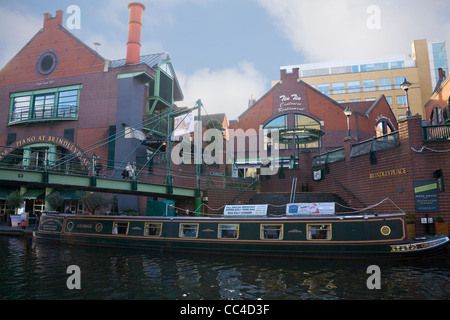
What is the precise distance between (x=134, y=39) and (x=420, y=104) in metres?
45.1

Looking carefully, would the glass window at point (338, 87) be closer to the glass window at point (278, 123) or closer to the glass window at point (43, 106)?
the glass window at point (278, 123)

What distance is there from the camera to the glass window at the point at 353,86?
55.6 m

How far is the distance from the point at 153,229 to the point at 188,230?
82.9 inches

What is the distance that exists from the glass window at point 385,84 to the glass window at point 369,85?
91 centimetres

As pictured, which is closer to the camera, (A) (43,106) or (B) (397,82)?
(A) (43,106)

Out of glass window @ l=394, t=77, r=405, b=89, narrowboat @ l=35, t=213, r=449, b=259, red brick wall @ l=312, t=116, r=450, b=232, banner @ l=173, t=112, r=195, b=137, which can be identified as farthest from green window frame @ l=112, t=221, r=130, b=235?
glass window @ l=394, t=77, r=405, b=89

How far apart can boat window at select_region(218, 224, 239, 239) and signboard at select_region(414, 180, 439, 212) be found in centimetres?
877

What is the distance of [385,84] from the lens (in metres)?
54.2

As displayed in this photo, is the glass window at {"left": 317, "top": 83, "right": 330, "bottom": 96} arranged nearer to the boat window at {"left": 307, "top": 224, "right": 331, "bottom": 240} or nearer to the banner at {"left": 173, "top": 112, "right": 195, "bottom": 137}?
the banner at {"left": 173, "top": 112, "right": 195, "bottom": 137}

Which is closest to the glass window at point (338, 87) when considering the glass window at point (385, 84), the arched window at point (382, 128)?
the glass window at point (385, 84)

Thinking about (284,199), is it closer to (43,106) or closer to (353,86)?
(43,106)

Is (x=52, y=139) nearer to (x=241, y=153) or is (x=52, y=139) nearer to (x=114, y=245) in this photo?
(x=114, y=245)

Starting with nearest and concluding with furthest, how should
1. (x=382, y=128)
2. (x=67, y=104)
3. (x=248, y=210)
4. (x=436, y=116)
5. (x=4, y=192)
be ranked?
(x=248, y=210) < (x=4, y=192) < (x=67, y=104) < (x=436, y=116) < (x=382, y=128)
